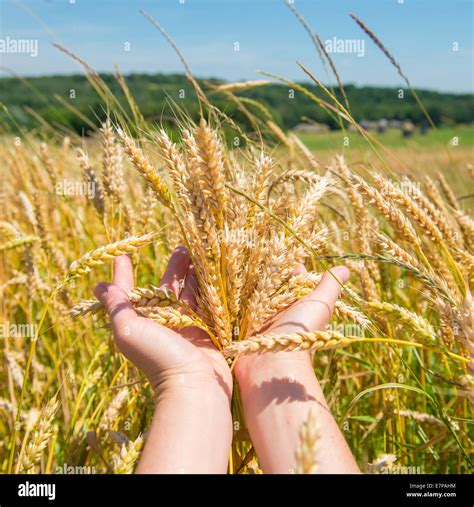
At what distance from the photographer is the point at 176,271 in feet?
4.61

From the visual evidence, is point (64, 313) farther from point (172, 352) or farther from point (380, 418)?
point (380, 418)

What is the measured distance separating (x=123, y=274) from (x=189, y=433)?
493 mm

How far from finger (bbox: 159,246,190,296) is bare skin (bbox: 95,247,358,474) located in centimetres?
17

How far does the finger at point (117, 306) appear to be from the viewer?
44.8 inches

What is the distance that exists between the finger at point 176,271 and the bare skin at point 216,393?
0.54ft

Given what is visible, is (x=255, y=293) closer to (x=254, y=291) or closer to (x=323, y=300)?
(x=254, y=291)

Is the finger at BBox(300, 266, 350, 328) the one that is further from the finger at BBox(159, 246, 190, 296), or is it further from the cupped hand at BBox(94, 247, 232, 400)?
the finger at BBox(159, 246, 190, 296)

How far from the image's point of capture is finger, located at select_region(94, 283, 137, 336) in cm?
114

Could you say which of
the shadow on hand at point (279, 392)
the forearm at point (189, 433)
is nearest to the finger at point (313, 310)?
the shadow on hand at point (279, 392)

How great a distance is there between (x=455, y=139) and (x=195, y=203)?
1.43 m

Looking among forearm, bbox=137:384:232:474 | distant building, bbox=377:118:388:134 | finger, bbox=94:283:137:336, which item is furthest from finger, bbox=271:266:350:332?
distant building, bbox=377:118:388:134

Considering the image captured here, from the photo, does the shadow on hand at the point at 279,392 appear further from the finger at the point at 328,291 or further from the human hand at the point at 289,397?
the finger at the point at 328,291

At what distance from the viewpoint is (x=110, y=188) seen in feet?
5.34

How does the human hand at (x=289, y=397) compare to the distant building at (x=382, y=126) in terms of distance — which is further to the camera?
the distant building at (x=382, y=126)
